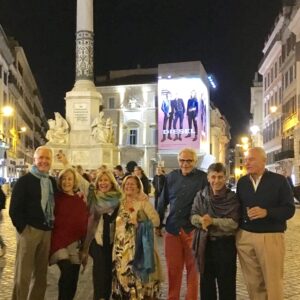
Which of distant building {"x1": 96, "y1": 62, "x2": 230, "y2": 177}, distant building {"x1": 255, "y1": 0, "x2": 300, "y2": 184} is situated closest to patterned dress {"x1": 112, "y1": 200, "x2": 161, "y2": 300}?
distant building {"x1": 255, "y1": 0, "x2": 300, "y2": 184}

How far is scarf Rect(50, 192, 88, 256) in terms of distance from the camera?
612cm

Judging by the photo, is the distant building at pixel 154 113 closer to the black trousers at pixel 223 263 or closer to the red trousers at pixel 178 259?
the red trousers at pixel 178 259

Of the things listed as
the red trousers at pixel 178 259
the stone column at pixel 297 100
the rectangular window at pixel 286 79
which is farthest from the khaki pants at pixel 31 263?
the rectangular window at pixel 286 79

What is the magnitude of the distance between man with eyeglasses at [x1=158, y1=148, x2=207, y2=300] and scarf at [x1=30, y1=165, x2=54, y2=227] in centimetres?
139

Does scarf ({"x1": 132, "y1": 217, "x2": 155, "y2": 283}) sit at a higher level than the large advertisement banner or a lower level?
lower

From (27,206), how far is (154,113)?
205 feet

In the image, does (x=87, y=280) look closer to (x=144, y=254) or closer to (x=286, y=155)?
(x=144, y=254)

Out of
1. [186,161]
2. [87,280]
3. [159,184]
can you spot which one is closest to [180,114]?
[159,184]

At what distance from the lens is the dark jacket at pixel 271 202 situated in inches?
209

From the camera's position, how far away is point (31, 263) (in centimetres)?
598

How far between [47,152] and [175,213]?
1.61 m

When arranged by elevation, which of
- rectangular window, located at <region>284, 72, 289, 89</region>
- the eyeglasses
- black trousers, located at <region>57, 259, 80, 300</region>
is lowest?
black trousers, located at <region>57, 259, 80, 300</region>

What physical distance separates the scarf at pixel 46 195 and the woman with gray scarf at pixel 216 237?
150cm

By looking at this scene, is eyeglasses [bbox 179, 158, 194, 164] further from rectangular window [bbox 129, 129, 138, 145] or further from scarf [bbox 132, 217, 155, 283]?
rectangular window [bbox 129, 129, 138, 145]
